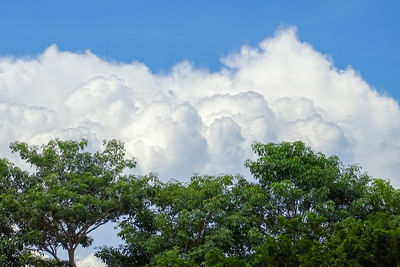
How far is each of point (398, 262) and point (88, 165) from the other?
1118cm

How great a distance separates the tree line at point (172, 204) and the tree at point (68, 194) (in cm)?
3

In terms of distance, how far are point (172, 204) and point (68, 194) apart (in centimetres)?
342

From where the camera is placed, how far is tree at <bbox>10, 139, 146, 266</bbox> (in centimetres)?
2202

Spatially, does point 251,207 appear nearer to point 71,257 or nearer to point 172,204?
point 172,204

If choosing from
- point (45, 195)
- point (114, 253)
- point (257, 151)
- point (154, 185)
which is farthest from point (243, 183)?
point (45, 195)

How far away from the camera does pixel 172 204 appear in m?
22.9

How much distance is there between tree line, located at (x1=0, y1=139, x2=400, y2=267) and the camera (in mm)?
21734

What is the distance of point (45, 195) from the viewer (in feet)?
71.4

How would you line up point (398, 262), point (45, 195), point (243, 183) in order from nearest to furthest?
point (398, 262) → point (45, 195) → point (243, 183)

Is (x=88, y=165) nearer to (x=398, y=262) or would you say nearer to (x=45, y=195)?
(x=45, y=195)

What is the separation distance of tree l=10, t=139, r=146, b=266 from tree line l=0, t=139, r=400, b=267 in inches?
1.3

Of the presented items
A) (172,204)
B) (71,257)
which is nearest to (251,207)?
(172,204)

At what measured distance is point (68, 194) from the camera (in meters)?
21.9

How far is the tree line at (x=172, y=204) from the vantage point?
71.3ft
